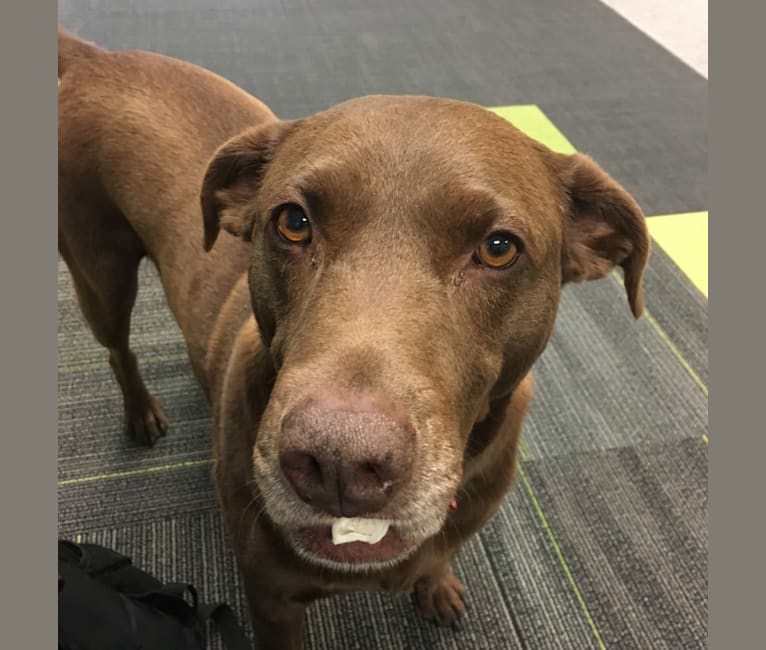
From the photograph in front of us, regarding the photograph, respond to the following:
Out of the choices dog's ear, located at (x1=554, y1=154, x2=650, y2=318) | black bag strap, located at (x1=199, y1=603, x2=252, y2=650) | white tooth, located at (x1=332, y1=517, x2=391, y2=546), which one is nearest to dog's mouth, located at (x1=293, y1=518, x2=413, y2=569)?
white tooth, located at (x1=332, y1=517, x2=391, y2=546)

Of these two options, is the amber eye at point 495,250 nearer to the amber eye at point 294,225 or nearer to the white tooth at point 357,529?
the amber eye at point 294,225

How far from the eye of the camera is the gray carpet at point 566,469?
1.88 meters

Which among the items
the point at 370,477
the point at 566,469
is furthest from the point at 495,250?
the point at 566,469

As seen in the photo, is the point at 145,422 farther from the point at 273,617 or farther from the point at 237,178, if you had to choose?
the point at 237,178

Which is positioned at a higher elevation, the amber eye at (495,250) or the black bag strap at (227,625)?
the amber eye at (495,250)

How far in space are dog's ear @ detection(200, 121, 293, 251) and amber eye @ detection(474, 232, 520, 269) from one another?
1.66ft

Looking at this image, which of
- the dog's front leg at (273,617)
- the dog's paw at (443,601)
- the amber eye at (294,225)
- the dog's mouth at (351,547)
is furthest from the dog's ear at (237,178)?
the dog's paw at (443,601)

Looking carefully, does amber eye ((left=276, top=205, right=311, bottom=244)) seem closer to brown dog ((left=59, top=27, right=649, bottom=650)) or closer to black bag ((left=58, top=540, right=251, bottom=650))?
brown dog ((left=59, top=27, right=649, bottom=650))

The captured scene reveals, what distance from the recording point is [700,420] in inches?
91.3

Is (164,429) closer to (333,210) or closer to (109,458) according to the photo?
(109,458)

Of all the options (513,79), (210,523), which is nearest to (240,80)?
(513,79)

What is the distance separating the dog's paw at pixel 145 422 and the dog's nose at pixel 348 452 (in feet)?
4.75

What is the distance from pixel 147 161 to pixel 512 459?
113 centimetres

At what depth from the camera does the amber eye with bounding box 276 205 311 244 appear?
1150 mm
